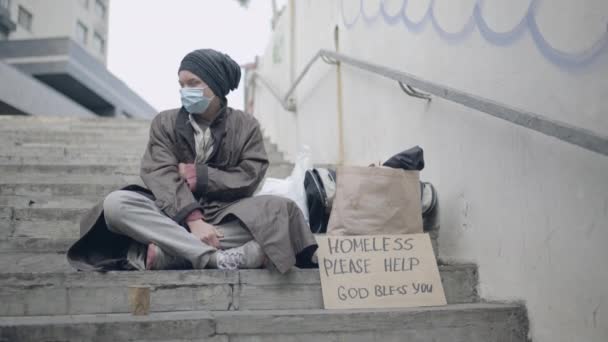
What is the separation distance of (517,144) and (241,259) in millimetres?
1340

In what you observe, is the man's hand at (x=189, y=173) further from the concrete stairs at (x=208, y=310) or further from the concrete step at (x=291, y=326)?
the concrete step at (x=291, y=326)

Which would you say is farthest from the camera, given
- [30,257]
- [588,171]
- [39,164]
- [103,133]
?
[103,133]

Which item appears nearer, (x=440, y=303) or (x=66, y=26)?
(x=440, y=303)

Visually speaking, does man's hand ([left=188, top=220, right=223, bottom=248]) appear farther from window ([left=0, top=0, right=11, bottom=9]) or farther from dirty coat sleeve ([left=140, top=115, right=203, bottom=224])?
window ([left=0, top=0, right=11, bottom=9])

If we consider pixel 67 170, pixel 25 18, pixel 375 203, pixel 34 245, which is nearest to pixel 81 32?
pixel 25 18

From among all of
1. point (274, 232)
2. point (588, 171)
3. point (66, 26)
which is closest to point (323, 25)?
point (274, 232)

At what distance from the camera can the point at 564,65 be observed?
87.3 inches

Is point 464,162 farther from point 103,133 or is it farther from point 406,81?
point 103,133

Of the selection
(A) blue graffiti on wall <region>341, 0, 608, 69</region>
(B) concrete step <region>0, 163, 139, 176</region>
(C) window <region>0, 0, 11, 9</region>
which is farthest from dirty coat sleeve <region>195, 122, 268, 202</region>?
(C) window <region>0, 0, 11, 9</region>

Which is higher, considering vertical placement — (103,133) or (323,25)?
(323,25)

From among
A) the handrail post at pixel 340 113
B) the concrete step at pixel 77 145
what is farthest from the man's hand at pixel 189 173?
the concrete step at pixel 77 145

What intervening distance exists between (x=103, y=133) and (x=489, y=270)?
549 cm

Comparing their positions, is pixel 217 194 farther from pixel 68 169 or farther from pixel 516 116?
pixel 68 169

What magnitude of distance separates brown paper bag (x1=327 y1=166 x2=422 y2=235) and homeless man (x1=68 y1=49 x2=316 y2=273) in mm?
349
